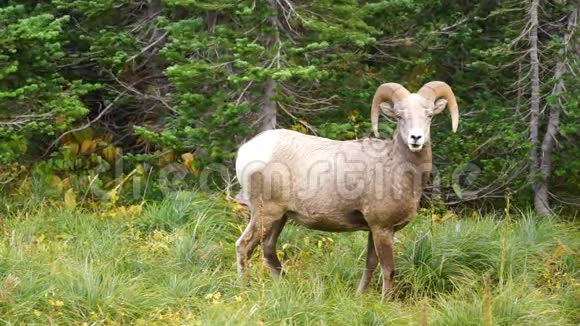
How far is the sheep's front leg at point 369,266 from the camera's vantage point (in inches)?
291

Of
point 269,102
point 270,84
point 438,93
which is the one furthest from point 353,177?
point 270,84

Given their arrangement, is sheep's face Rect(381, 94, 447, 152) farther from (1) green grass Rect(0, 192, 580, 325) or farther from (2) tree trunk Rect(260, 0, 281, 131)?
(2) tree trunk Rect(260, 0, 281, 131)

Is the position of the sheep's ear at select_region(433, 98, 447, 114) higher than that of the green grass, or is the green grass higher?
the sheep's ear at select_region(433, 98, 447, 114)

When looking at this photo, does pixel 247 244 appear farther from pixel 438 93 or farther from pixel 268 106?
pixel 268 106

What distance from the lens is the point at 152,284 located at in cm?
726

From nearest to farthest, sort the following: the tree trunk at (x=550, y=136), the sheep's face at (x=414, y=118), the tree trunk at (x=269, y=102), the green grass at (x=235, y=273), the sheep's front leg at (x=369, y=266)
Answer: the green grass at (x=235, y=273)
the sheep's face at (x=414, y=118)
the sheep's front leg at (x=369, y=266)
the tree trunk at (x=269, y=102)
the tree trunk at (x=550, y=136)

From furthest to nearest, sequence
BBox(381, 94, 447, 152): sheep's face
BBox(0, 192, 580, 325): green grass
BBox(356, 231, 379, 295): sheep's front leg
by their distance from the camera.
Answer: BBox(356, 231, 379, 295): sheep's front leg, BBox(381, 94, 447, 152): sheep's face, BBox(0, 192, 580, 325): green grass

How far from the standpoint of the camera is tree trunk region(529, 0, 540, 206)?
988cm

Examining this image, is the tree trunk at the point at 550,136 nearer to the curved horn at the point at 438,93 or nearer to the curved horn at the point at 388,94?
the curved horn at the point at 438,93

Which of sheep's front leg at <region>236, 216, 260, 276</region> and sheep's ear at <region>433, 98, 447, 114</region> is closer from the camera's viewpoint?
sheep's ear at <region>433, 98, 447, 114</region>

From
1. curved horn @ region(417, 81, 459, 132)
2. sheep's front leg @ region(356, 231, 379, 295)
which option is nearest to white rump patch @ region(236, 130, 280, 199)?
sheep's front leg @ region(356, 231, 379, 295)

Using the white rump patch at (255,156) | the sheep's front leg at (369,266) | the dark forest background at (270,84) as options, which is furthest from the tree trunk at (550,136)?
the white rump patch at (255,156)

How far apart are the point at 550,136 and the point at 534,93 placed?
0.58 metres

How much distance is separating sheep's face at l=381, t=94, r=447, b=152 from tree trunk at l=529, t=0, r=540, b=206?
3285 mm
